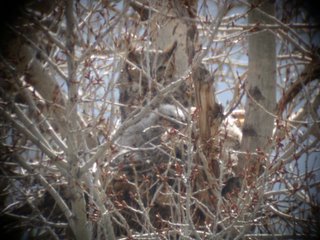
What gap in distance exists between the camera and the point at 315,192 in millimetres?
4031

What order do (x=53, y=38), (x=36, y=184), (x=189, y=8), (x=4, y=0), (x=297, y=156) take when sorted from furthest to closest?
(x=36, y=184)
(x=189, y=8)
(x=4, y=0)
(x=297, y=156)
(x=53, y=38)

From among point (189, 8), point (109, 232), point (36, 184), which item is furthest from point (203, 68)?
point (36, 184)

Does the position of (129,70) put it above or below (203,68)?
above

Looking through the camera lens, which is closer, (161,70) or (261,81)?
(261,81)

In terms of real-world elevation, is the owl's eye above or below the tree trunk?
above

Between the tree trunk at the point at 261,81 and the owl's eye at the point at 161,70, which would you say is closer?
the tree trunk at the point at 261,81


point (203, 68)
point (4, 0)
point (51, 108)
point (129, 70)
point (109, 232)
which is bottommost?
point (109, 232)

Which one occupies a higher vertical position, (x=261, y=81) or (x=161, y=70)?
Result: (x=161, y=70)

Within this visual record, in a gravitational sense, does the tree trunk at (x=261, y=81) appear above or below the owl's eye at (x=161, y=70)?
below

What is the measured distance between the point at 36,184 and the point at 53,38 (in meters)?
2.60

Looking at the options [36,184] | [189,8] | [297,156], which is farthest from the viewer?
[36,184]

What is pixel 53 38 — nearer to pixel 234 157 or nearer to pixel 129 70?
pixel 129 70

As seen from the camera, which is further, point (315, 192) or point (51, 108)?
point (315, 192)

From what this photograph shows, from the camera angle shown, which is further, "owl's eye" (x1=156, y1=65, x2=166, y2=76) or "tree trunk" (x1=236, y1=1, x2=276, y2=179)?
"owl's eye" (x1=156, y1=65, x2=166, y2=76)
